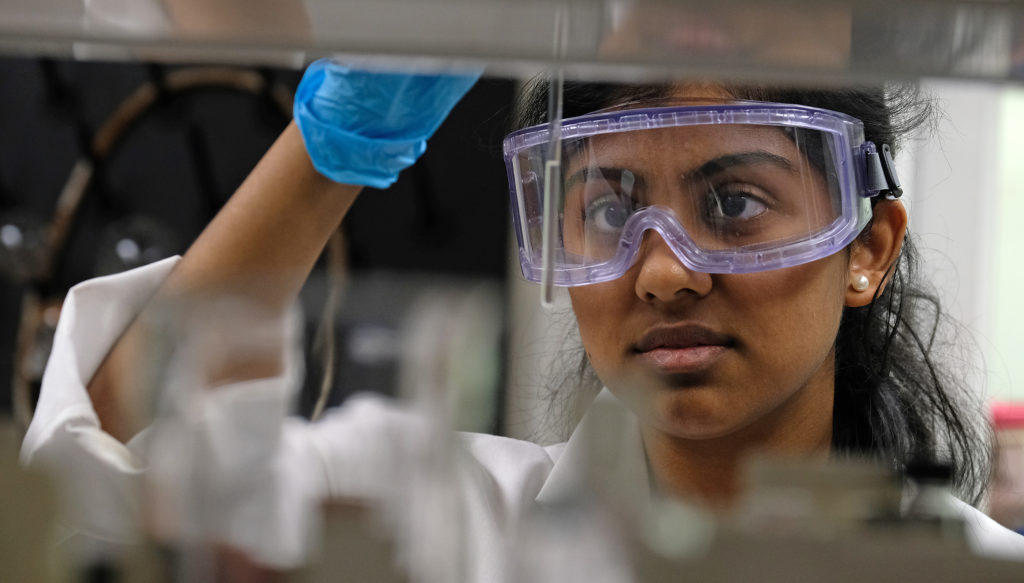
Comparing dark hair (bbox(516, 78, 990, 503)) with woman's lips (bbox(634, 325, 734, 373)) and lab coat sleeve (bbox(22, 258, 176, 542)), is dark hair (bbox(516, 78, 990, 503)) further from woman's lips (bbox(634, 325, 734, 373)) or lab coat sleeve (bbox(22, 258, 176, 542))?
lab coat sleeve (bbox(22, 258, 176, 542))

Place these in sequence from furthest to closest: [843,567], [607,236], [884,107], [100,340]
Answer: [884,107], [607,236], [100,340], [843,567]

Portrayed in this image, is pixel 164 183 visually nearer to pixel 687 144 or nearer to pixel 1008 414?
pixel 687 144

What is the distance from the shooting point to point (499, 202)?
1.54 metres

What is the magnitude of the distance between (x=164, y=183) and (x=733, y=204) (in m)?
1.23

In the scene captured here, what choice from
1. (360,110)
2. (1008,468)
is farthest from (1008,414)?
(360,110)

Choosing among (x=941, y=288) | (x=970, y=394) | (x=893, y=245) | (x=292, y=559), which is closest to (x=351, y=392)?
(x=292, y=559)

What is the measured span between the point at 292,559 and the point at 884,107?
0.84m

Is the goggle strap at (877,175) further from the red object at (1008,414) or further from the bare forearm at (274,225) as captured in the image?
the red object at (1008,414)

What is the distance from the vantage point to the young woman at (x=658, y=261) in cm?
63

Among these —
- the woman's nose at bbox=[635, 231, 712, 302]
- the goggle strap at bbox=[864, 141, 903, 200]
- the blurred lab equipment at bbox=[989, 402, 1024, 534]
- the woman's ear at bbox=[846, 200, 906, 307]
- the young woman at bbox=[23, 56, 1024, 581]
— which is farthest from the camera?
the blurred lab equipment at bbox=[989, 402, 1024, 534]

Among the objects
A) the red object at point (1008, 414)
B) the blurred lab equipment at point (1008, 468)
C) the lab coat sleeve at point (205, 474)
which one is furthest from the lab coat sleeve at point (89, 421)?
the red object at point (1008, 414)

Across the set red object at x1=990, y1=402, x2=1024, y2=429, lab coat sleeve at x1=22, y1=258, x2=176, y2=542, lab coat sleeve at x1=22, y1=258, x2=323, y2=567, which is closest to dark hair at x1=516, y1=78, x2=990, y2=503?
red object at x1=990, y1=402, x2=1024, y2=429

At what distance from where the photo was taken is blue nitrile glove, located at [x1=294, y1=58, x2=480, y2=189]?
905 millimetres

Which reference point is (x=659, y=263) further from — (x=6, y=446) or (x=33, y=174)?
(x=33, y=174)
